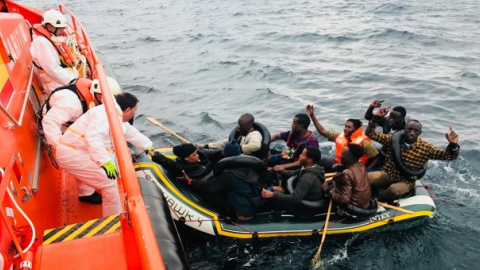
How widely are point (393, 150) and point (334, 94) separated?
5.79 metres

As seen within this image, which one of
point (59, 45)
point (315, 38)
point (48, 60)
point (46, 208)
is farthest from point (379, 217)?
point (315, 38)

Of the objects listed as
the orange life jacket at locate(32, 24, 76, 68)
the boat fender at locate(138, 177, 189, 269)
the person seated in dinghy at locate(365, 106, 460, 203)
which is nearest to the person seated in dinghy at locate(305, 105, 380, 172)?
the person seated in dinghy at locate(365, 106, 460, 203)

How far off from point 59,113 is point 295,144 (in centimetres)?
352

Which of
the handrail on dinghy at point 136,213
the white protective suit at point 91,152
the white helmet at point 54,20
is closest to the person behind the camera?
the handrail on dinghy at point 136,213

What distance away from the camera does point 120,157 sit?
226 centimetres

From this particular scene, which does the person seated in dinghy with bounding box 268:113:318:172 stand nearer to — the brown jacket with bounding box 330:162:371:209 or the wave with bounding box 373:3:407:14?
the brown jacket with bounding box 330:162:371:209

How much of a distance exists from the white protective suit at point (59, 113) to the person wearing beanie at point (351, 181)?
320 cm

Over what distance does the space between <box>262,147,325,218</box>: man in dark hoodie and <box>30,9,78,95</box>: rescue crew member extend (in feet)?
10.4

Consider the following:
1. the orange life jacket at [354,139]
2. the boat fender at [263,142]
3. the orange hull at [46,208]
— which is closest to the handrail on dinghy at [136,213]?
the orange hull at [46,208]

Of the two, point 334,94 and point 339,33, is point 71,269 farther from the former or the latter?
point 339,33

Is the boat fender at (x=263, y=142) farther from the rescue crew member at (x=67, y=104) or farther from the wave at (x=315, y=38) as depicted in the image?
the wave at (x=315, y=38)

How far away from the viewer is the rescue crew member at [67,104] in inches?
157

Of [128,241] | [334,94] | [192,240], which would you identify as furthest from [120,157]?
[334,94]

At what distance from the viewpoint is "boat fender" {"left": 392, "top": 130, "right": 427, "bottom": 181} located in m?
5.63
